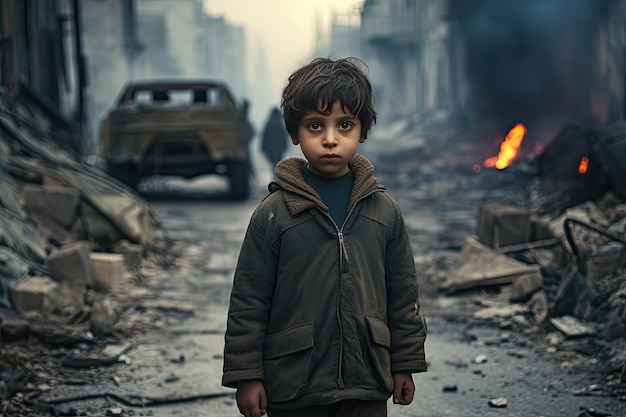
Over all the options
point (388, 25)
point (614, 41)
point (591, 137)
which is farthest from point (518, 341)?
point (388, 25)

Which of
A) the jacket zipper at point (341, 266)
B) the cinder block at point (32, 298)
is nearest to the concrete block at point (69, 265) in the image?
the cinder block at point (32, 298)

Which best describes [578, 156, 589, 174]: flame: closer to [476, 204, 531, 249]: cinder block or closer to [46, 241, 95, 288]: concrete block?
[476, 204, 531, 249]: cinder block

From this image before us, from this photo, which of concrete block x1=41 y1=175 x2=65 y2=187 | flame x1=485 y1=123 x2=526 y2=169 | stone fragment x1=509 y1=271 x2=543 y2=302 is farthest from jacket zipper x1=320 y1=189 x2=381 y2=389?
flame x1=485 y1=123 x2=526 y2=169

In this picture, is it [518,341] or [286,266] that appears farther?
[518,341]

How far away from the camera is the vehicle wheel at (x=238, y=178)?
13.4 meters

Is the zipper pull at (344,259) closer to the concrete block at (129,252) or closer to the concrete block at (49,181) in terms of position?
the concrete block at (129,252)

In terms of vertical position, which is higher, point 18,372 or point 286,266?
point 286,266

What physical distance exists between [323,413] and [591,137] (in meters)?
7.33

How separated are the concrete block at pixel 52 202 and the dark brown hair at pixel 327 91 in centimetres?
546

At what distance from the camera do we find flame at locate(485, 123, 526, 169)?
17062 mm

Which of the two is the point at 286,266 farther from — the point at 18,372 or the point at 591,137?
the point at 591,137

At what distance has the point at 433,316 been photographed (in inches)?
236

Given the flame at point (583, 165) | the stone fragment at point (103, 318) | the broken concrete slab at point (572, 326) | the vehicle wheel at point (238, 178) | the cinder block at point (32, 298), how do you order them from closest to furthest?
the broken concrete slab at point (572, 326)
the stone fragment at point (103, 318)
the cinder block at point (32, 298)
the flame at point (583, 165)
the vehicle wheel at point (238, 178)

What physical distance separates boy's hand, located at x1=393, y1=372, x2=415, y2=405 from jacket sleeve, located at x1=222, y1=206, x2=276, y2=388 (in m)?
0.38
